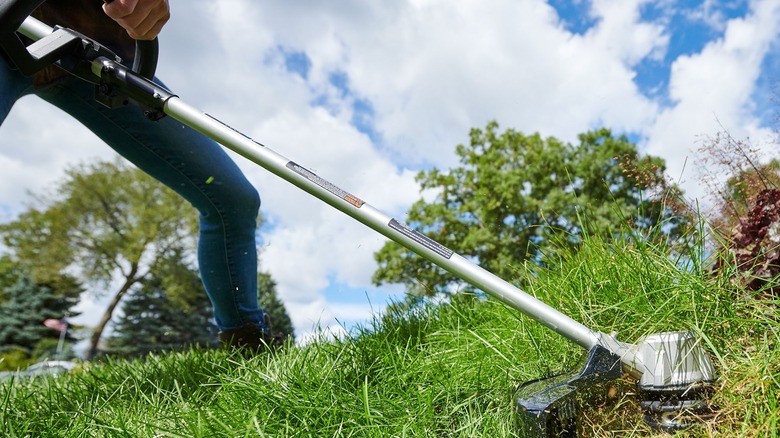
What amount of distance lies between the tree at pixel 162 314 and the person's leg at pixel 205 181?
18826 millimetres

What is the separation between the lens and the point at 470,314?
7.78ft

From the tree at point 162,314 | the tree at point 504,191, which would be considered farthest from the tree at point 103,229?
the tree at point 504,191

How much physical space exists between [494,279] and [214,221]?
141cm

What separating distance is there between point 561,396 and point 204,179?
1634 mm

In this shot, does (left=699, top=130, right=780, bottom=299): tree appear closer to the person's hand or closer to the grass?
the grass

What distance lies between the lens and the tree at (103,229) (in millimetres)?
20594

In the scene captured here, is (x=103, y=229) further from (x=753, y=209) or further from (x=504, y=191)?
(x=753, y=209)

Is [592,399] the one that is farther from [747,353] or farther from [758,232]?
[758,232]

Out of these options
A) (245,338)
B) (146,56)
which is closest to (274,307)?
(245,338)

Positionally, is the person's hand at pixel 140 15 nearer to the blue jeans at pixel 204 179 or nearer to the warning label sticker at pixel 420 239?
the blue jeans at pixel 204 179

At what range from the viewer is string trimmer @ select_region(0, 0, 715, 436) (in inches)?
50.6

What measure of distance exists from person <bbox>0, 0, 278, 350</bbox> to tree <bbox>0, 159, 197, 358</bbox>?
19.6 m

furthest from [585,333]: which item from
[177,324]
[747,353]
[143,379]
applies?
[177,324]

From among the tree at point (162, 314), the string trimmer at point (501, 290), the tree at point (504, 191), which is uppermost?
the tree at point (504, 191)
